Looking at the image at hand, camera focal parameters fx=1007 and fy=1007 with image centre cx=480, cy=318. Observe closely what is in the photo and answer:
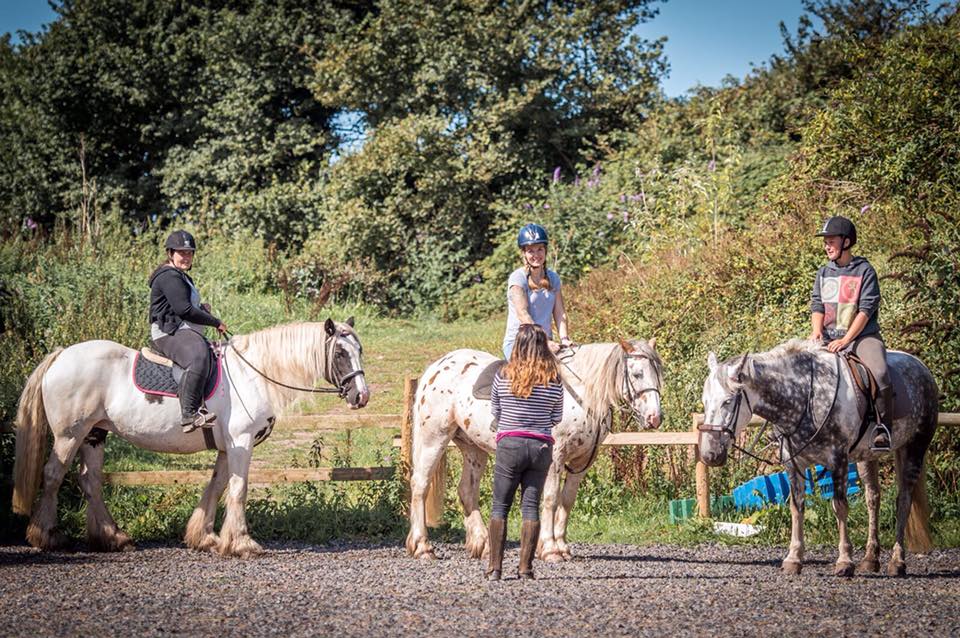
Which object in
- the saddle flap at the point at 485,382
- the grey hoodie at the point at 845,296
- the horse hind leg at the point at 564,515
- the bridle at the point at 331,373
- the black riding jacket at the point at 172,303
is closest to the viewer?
the grey hoodie at the point at 845,296

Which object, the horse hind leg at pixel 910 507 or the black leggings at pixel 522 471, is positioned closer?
the black leggings at pixel 522 471

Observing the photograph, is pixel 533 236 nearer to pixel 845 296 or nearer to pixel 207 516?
pixel 845 296

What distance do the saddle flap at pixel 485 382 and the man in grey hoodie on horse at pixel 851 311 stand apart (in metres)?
2.61

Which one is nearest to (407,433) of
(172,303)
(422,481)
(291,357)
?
(422,481)

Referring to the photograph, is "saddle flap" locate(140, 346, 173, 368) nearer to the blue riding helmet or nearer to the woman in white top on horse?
the woman in white top on horse

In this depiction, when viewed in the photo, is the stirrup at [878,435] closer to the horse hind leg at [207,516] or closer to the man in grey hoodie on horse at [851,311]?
the man in grey hoodie on horse at [851,311]

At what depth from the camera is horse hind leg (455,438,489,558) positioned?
8.62 meters

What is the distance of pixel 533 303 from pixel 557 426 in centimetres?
108

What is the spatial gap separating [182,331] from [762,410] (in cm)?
492

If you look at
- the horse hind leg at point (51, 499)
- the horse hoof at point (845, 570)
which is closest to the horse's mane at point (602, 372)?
the horse hoof at point (845, 570)

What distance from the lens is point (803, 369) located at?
784 centimetres

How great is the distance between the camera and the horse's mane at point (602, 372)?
8117 millimetres

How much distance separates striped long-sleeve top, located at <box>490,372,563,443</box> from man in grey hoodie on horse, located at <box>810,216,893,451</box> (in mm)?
2427

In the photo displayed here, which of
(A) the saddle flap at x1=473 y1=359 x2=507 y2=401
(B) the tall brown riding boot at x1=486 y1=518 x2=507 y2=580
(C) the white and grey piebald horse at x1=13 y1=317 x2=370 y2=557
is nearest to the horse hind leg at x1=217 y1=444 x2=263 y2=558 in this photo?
(C) the white and grey piebald horse at x1=13 y1=317 x2=370 y2=557
